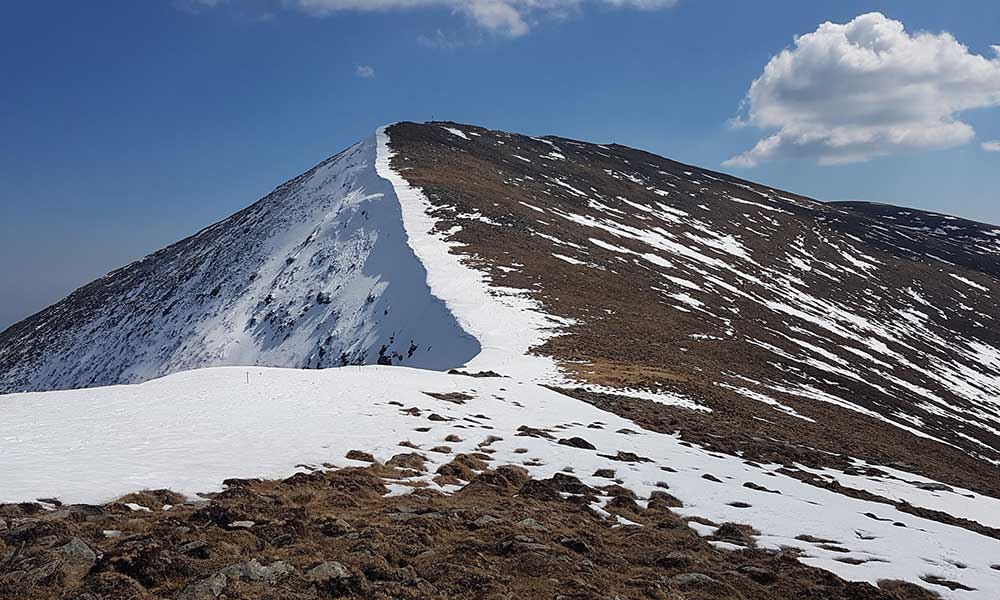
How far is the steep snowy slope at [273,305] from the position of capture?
34844mm

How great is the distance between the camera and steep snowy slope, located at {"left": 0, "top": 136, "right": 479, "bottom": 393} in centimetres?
3484

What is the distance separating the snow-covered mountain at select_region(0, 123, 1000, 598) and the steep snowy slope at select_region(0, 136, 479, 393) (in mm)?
300

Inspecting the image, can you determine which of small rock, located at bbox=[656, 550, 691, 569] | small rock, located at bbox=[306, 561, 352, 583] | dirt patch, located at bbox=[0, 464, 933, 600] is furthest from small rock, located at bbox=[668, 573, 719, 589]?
small rock, located at bbox=[306, 561, 352, 583]

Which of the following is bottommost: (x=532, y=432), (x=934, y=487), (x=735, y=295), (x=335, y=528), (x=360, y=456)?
(x=934, y=487)

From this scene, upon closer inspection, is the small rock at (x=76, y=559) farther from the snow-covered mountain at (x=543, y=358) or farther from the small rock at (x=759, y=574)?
the small rock at (x=759, y=574)

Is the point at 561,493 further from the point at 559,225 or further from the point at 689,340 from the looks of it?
the point at 559,225

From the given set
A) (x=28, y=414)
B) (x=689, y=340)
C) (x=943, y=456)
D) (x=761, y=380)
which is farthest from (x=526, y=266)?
(x=28, y=414)

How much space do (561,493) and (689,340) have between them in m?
24.7

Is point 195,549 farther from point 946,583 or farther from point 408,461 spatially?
point 946,583

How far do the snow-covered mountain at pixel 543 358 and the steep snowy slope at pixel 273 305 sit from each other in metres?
0.30

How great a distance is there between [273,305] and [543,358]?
85.0 feet

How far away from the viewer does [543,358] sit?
27266 mm

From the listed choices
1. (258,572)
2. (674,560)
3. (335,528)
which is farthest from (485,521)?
(258,572)

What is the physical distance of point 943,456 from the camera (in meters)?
26.0
